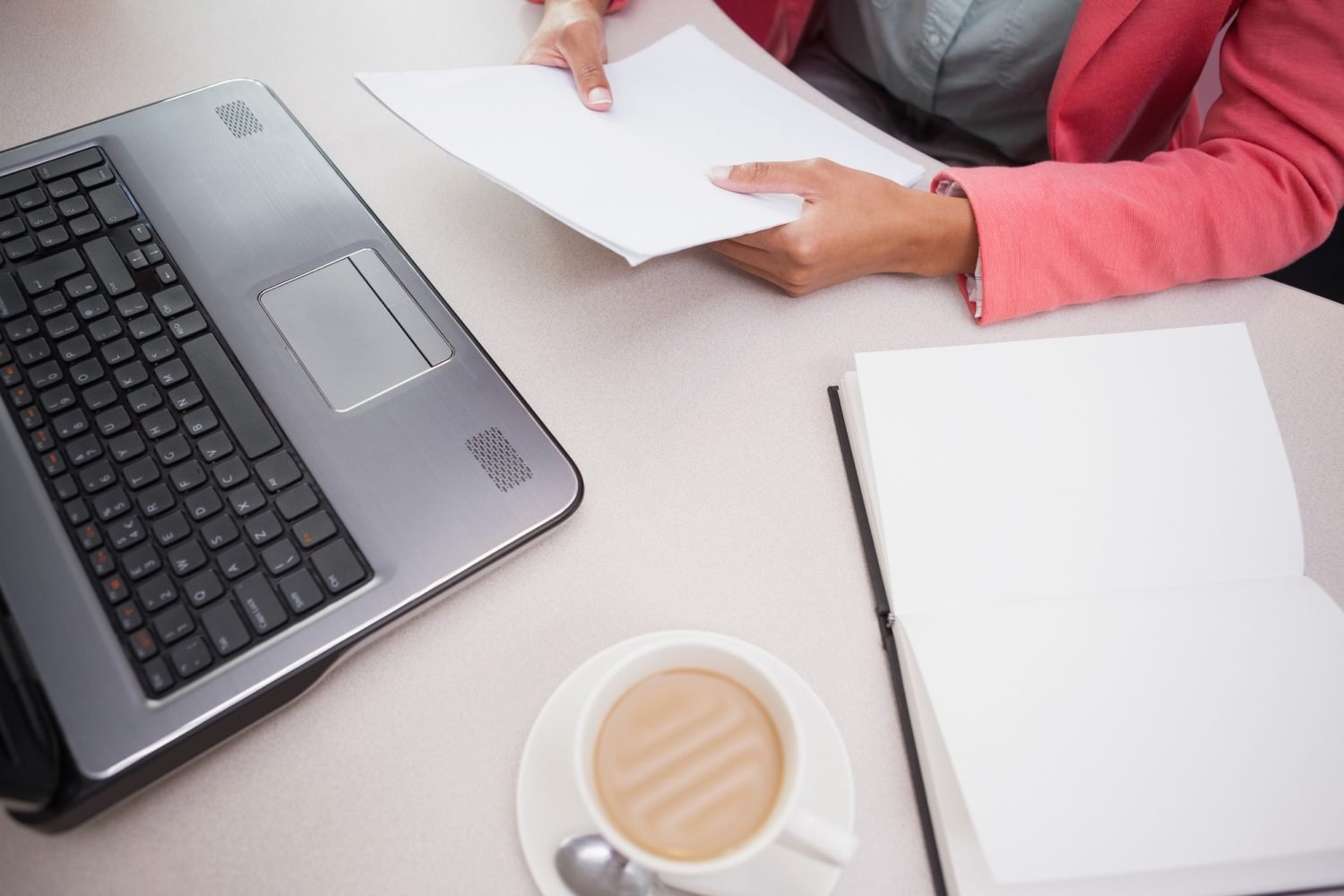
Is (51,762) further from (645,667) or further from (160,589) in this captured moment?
(645,667)

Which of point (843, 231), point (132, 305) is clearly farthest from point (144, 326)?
point (843, 231)

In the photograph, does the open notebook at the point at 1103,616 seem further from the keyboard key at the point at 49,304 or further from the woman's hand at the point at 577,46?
the keyboard key at the point at 49,304

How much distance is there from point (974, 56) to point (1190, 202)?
35 centimetres

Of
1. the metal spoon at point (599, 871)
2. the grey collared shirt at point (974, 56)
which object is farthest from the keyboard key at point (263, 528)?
the grey collared shirt at point (974, 56)

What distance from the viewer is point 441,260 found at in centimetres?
59

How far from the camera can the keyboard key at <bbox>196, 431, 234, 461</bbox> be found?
1.49ft

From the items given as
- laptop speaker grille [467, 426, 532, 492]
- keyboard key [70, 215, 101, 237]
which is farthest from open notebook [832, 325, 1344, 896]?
keyboard key [70, 215, 101, 237]

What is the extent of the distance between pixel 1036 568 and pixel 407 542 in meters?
0.36

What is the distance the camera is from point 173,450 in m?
0.45

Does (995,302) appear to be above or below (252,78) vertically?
below

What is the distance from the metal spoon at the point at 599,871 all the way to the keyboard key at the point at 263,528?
0.22 meters

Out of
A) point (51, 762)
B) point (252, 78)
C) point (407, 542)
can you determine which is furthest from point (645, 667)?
point (252, 78)

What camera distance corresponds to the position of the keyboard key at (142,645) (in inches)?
15.6

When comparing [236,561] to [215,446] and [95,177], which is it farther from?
[95,177]
